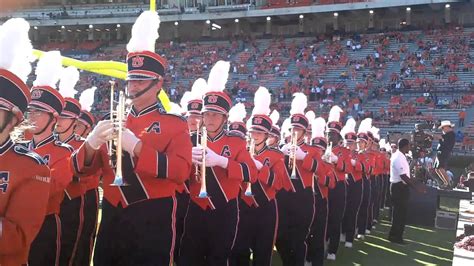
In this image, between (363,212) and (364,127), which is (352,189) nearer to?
(363,212)

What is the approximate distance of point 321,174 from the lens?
7043 millimetres

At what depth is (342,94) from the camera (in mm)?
30375

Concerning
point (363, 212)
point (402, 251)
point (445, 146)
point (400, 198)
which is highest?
point (445, 146)

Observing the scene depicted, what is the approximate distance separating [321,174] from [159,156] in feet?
13.2

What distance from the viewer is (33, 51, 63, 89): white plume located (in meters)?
3.99

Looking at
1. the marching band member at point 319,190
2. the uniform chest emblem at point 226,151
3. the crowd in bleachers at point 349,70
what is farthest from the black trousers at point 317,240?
the crowd in bleachers at point 349,70

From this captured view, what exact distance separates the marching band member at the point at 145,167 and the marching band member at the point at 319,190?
3.52 metres

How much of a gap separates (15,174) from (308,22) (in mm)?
37499

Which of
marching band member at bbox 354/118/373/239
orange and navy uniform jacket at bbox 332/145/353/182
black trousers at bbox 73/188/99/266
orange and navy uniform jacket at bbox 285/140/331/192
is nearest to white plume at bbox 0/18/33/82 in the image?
black trousers at bbox 73/188/99/266

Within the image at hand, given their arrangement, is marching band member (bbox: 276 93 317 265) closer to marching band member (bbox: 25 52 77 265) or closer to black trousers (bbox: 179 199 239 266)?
black trousers (bbox: 179 199 239 266)

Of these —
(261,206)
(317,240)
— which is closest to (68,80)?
(261,206)

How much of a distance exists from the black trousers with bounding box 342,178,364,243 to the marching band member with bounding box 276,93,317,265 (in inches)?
121

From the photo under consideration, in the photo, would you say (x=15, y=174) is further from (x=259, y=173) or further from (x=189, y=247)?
(x=259, y=173)

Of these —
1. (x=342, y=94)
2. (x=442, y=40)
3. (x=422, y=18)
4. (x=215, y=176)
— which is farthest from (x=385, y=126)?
(x=215, y=176)
